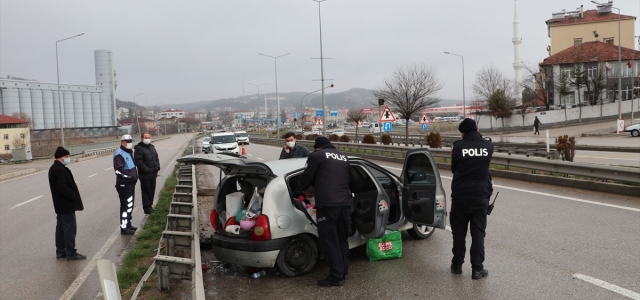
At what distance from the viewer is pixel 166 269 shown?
5.91m

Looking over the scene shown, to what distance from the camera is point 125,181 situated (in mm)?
10039

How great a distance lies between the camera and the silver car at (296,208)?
6473 millimetres

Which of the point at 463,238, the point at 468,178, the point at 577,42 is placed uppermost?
the point at 577,42

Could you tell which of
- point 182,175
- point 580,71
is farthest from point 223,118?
point 182,175

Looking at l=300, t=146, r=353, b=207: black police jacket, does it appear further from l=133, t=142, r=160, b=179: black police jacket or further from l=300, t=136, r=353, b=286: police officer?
l=133, t=142, r=160, b=179: black police jacket

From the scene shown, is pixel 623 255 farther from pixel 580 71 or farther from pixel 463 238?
pixel 580 71

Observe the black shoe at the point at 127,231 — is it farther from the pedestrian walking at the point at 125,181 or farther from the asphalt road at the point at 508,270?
the asphalt road at the point at 508,270

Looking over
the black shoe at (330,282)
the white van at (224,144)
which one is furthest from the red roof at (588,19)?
the black shoe at (330,282)

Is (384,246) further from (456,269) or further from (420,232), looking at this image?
(420,232)

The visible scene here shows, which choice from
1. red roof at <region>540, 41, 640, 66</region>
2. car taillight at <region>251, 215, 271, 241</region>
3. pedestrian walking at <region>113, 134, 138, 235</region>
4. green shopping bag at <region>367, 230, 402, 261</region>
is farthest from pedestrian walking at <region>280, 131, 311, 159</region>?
red roof at <region>540, 41, 640, 66</region>

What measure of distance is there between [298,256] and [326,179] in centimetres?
120

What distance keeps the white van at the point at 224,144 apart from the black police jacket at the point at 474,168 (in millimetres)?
27633

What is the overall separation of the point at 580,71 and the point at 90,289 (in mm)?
58467

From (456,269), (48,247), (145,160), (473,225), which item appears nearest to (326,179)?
(473,225)
